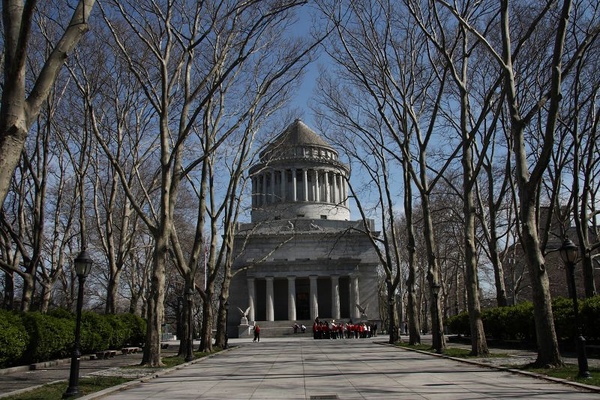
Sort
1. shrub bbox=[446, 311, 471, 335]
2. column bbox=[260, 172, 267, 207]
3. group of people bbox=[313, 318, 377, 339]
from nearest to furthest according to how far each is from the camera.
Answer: shrub bbox=[446, 311, 471, 335] → group of people bbox=[313, 318, 377, 339] → column bbox=[260, 172, 267, 207]

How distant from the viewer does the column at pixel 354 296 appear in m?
57.2

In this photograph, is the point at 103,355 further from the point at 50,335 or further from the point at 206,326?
the point at 50,335

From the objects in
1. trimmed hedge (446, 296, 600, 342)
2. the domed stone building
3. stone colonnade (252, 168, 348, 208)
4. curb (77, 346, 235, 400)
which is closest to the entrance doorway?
the domed stone building

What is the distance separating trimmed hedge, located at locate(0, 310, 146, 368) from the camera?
16219mm

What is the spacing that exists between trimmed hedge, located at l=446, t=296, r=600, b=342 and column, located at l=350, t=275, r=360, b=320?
25.0 metres

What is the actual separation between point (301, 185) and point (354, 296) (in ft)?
68.0

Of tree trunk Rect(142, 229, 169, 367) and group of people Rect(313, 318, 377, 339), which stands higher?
tree trunk Rect(142, 229, 169, 367)

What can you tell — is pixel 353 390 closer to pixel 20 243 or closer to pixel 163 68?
pixel 163 68

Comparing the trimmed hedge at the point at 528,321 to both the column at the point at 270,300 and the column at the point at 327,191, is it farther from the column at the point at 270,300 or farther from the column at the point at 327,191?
the column at the point at 327,191

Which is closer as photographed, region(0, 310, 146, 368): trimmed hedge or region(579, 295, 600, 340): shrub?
region(0, 310, 146, 368): trimmed hedge

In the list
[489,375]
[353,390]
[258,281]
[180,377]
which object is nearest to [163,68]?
[180,377]

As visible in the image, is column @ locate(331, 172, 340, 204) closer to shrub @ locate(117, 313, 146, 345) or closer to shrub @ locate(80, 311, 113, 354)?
shrub @ locate(117, 313, 146, 345)

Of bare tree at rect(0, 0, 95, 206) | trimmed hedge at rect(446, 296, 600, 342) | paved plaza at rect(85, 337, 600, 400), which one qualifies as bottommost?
paved plaza at rect(85, 337, 600, 400)

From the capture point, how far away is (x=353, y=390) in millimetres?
10711
